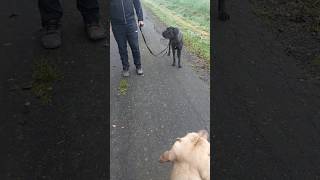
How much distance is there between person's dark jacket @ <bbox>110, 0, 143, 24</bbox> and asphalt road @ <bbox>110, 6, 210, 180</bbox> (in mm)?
764

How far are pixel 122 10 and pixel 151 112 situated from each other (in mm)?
1262
